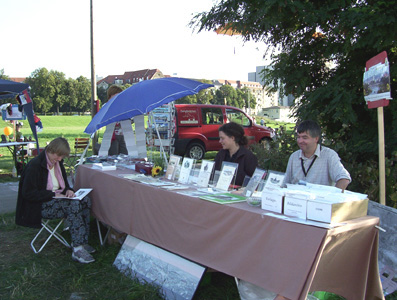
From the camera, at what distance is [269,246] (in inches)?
86.6

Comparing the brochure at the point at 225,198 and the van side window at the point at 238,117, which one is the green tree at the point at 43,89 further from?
the brochure at the point at 225,198

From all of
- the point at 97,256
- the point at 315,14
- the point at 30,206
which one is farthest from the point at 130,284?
the point at 315,14

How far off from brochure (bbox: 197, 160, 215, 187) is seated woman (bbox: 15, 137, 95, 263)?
1.45 metres

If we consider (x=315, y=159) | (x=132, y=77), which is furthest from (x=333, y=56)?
(x=132, y=77)

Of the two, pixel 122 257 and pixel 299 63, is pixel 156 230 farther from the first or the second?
pixel 299 63

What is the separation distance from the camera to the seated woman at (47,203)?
12.5ft

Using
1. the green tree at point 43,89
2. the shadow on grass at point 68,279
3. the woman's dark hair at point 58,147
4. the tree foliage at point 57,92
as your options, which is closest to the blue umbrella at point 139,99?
the woman's dark hair at point 58,147

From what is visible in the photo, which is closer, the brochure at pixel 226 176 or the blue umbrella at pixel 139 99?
the brochure at pixel 226 176

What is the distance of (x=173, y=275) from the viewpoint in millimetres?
2996

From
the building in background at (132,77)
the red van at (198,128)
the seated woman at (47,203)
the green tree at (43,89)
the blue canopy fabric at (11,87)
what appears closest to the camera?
the seated woman at (47,203)

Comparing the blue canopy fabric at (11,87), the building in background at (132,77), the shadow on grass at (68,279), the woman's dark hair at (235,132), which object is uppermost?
the building in background at (132,77)

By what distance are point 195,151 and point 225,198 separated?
29.8 ft

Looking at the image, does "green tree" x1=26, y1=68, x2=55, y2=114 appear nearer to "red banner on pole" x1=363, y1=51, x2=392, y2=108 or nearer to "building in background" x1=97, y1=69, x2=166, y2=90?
"building in background" x1=97, y1=69, x2=166, y2=90

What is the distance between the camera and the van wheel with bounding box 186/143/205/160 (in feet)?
38.1
